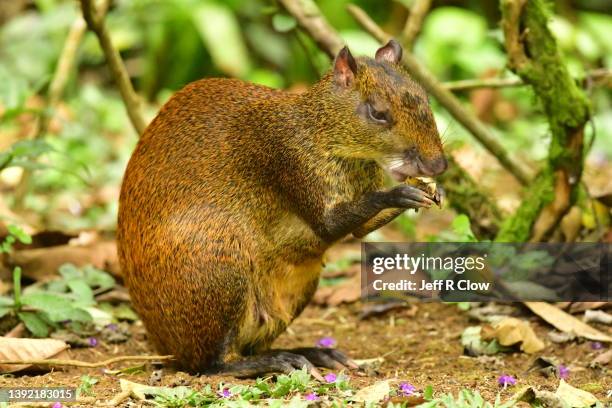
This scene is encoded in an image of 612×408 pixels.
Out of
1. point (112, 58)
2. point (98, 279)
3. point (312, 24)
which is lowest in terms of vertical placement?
point (98, 279)

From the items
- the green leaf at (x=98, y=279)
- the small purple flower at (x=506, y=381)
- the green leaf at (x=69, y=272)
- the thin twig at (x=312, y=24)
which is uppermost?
the thin twig at (x=312, y=24)

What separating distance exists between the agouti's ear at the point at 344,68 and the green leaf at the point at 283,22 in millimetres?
1409

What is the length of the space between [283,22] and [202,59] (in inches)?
242

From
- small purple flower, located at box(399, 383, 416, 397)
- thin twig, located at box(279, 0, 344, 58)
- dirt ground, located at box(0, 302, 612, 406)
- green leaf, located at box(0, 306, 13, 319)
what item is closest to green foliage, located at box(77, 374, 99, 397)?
dirt ground, located at box(0, 302, 612, 406)

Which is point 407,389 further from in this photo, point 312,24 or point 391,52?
point 312,24

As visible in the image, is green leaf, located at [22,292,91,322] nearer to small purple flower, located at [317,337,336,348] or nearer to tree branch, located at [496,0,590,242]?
small purple flower, located at [317,337,336,348]

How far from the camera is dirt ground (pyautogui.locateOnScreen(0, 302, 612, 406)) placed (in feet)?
17.0

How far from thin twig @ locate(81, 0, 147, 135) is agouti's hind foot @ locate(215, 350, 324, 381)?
2.50 metres

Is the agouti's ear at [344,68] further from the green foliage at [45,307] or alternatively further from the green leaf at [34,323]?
the green leaf at [34,323]

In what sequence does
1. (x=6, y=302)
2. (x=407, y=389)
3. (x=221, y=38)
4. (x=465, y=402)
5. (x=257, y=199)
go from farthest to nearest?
(x=221, y=38) → (x=6, y=302) → (x=257, y=199) → (x=407, y=389) → (x=465, y=402)

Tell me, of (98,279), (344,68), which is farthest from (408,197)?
(98,279)

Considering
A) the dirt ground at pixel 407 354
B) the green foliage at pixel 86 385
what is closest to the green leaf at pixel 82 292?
the dirt ground at pixel 407 354

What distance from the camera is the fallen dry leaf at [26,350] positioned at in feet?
17.8

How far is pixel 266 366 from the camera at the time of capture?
538cm
